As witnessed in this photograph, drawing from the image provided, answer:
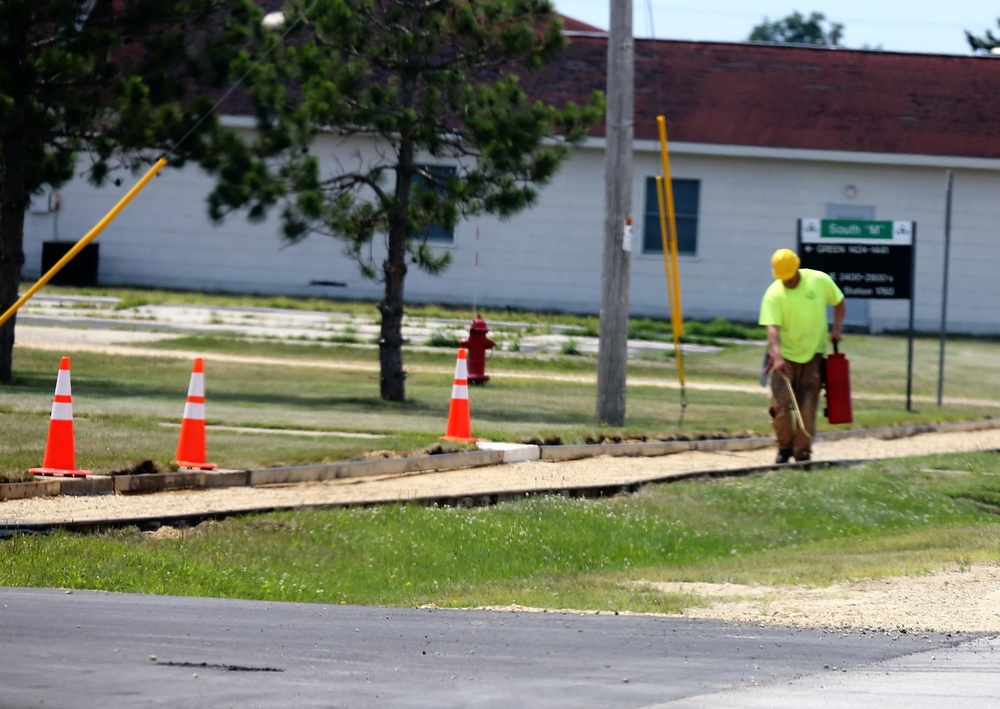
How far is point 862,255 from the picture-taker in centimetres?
2058

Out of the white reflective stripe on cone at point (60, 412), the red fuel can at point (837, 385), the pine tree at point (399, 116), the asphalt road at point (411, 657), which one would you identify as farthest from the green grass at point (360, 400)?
the asphalt road at point (411, 657)

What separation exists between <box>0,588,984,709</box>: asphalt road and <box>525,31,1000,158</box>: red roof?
2716 cm

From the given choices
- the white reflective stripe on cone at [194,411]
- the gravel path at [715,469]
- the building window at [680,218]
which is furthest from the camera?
the building window at [680,218]

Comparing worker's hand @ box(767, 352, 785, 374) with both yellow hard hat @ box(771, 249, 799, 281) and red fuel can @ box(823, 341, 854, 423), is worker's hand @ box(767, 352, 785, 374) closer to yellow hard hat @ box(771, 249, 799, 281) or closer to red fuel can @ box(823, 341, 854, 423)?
Answer: red fuel can @ box(823, 341, 854, 423)

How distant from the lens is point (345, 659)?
634 centimetres

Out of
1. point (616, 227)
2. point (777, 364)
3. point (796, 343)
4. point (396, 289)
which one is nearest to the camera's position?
point (777, 364)

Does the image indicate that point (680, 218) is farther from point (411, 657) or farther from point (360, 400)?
point (411, 657)

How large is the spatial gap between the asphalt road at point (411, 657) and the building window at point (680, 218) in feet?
87.9

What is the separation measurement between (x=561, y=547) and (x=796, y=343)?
15.4 feet

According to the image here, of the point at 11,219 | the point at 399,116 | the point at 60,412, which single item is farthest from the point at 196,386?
the point at 11,219

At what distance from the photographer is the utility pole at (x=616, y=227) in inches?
658

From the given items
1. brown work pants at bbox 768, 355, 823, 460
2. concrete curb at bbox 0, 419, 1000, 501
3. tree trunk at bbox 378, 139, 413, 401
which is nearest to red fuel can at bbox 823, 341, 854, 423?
brown work pants at bbox 768, 355, 823, 460

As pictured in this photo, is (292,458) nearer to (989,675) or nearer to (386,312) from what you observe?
(386,312)

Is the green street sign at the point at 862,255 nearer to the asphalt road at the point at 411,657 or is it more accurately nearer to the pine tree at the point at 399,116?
the pine tree at the point at 399,116
